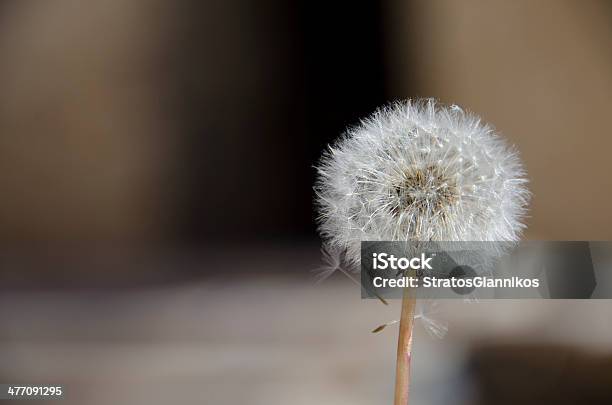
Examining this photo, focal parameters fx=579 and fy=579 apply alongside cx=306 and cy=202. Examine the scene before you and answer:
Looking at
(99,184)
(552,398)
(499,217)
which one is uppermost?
(99,184)

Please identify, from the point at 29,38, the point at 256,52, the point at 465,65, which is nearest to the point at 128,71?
the point at 29,38

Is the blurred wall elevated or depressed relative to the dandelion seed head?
elevated

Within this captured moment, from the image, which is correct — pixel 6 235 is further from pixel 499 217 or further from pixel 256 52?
pixel 499 217

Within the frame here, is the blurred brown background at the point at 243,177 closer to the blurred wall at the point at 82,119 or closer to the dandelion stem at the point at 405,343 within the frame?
the blurred wall at the point at 82,119


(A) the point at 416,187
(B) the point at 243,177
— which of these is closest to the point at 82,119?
(B) the point at 243,177

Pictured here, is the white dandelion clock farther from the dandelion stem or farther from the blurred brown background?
the blurred brown background

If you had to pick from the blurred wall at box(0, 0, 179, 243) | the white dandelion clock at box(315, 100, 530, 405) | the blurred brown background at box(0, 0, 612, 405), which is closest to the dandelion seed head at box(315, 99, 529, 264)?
the white dandelion clock at box(315, 100, 530, 405)

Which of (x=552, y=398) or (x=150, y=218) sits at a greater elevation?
(x=150, y=218)
